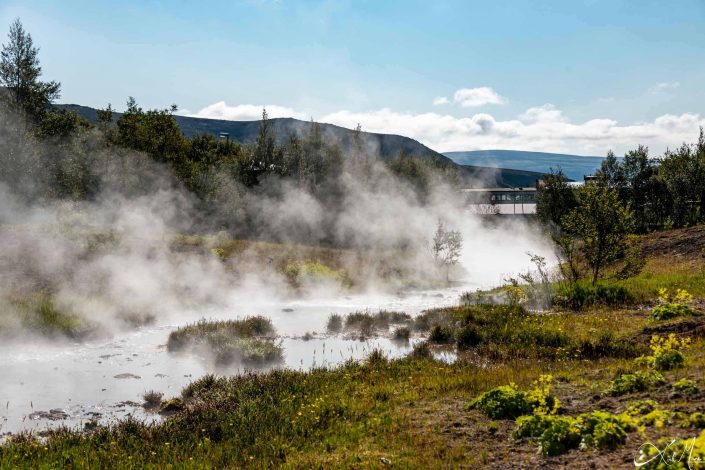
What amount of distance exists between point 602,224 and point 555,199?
32.5 meters

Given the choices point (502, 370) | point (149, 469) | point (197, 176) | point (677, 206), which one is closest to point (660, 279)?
point (502, 370)

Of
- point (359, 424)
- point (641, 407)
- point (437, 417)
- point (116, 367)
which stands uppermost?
point (641, 407)

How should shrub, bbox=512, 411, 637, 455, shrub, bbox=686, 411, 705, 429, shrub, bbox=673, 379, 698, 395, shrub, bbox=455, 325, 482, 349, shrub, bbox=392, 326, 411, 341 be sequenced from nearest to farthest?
1. shrub, bbox=686, 411, 705, 429
2. shrub, bbox=512, 411, 637, 455
3. shrub, bbox=673, 379, 698, 395
4. shrub, bbox=455, 325, 482, 349
5. shrub, bbox=392, 326, 411, 341

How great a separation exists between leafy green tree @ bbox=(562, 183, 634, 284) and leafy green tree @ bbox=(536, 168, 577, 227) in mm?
29965

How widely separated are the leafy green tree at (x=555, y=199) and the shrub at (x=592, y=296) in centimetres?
3102

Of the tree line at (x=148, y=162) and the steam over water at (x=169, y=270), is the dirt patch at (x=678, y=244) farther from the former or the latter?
the tree line at (x=148, y=162)

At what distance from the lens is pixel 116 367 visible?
56.5ft

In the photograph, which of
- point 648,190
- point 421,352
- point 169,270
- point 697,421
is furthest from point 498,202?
point 697,421

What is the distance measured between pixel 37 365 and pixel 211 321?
733cm

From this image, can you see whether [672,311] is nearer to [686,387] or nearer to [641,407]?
[686,387]

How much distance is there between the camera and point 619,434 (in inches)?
266

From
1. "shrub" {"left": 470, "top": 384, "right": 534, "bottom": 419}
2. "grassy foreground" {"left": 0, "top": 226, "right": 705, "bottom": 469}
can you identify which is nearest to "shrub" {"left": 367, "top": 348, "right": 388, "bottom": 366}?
"grassy foreground" {"left": 0, "top": 226, "right": 705, "bottom": 469}

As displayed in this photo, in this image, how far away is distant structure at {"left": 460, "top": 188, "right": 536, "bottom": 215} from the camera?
7996cm
